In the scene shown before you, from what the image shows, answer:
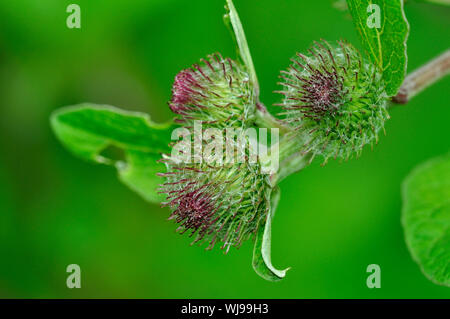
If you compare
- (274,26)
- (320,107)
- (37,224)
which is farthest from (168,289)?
(320,107)

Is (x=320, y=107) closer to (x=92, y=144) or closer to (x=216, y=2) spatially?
(x=92, y=144)

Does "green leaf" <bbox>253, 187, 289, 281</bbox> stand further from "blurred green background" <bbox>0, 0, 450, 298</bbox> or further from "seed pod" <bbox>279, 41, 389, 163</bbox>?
"blurred green background" <bbox>0, 0, 450, 298</bbox>

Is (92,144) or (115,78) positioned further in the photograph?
(115,78)

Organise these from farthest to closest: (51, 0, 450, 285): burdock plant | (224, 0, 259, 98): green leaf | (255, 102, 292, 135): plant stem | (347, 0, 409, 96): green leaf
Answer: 1. (255, 102, 292, 135): plant stem
2. (224, 0, 259, 98): green leaf
3. (51, 0, 450, 285): burdock plant
4. (347, 0, 409, 96): green leaf

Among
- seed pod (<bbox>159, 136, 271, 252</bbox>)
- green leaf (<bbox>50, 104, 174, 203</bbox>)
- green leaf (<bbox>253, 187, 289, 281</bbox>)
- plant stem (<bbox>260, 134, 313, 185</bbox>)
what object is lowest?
green leaf (<bbox>253, 187, 289, 281</bbox>)

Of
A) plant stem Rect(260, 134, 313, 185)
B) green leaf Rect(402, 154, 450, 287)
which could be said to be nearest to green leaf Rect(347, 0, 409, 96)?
plant stem Rect(260, 134, 313, 185)

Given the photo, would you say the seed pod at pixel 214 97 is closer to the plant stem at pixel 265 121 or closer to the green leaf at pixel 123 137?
the plant stem at pixel 265 121

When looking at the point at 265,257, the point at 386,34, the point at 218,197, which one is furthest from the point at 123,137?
the point at 386,34
